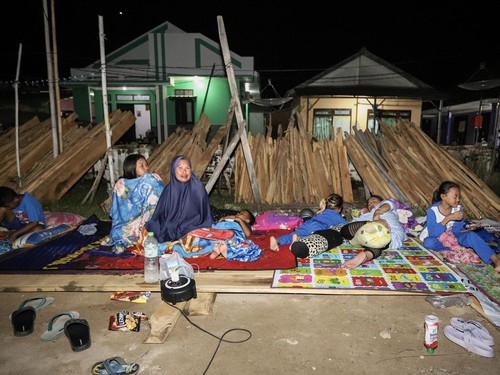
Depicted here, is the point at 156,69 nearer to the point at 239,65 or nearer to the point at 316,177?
the point at 239,65

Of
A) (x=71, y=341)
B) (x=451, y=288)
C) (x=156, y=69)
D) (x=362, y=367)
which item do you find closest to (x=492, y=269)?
(x=451, y=288)

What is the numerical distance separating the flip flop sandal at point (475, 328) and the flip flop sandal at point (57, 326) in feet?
11.5

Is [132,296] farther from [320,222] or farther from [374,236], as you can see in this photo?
[374,236]

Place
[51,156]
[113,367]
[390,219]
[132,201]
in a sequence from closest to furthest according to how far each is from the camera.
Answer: [113,367] < [390,219] < [132,201] < [51,156]

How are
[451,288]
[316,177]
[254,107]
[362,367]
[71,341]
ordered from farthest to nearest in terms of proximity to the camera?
[254,107] < [316,177] < [451,288] < [71,341] < [362,367]

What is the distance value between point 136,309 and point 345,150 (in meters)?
6.08

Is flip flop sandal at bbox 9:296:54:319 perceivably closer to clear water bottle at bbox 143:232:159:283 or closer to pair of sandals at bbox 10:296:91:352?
pair of sandals at bbox 10:296:91:352

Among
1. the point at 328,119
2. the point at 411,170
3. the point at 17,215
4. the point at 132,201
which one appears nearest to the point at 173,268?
the point at 132,201

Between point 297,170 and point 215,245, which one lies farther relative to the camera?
point 297,170

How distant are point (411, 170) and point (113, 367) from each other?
23.1 ft

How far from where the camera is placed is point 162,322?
118 inches

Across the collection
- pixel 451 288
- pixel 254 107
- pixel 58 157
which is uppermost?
pixel 254 107

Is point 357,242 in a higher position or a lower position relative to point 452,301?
higher

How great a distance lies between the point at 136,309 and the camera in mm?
3510
